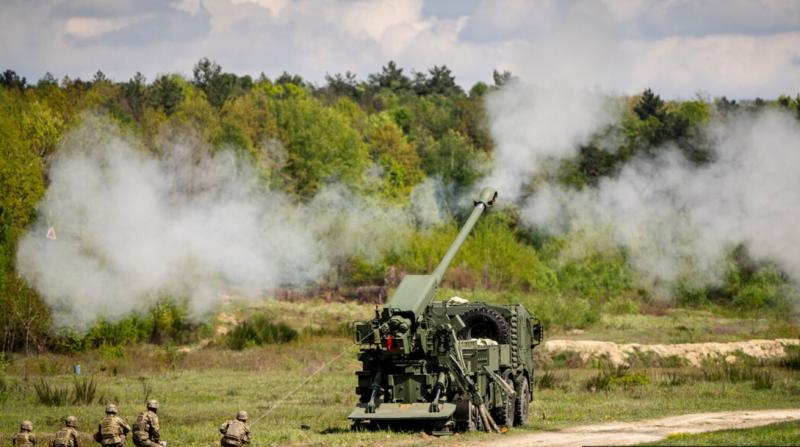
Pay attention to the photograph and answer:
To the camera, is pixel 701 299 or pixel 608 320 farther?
pixel 701 299

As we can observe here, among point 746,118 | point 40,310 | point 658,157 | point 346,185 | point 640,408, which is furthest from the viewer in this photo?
point 346,185

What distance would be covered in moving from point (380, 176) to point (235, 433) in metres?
59.5

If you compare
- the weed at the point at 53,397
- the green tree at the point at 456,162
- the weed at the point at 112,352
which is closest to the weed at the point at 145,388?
the weed at the point at 53,397

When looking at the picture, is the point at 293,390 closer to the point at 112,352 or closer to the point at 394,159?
the point at 112,352

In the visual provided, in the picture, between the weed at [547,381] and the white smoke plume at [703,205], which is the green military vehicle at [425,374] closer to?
the weed at [547,381]

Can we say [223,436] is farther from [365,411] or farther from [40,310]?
[40,310]

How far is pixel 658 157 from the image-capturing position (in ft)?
209

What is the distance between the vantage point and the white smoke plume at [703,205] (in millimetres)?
54312

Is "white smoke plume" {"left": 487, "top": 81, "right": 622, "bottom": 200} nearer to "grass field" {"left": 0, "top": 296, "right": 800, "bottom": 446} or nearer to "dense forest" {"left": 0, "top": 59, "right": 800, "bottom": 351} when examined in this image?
"dense forest" {"left": 0, "top": 59, "right": 800, "bottom": 351}

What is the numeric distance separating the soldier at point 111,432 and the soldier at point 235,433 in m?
1.89

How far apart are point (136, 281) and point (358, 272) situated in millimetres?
24475

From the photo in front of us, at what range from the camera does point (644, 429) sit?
98.7 ft

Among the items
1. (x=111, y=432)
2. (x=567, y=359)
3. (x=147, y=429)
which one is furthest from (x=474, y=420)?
(x=567, y=359)

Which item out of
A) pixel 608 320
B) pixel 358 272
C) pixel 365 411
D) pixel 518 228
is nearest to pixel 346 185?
pixel 358 272
